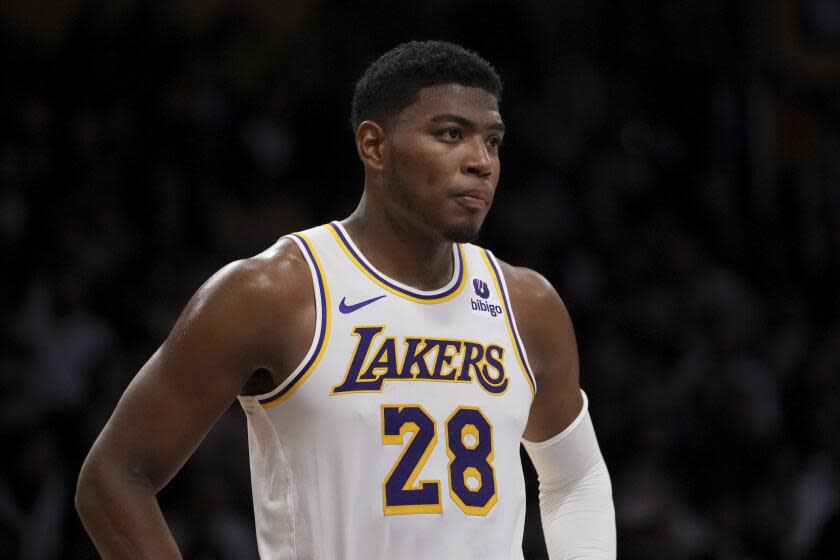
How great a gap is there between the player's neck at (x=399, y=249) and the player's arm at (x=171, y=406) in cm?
35

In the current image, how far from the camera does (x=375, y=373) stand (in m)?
2.95

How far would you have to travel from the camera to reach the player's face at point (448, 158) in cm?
303

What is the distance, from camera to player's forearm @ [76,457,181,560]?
273 cm

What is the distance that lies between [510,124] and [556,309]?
5381mm

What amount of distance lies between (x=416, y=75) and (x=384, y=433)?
839 millimetres

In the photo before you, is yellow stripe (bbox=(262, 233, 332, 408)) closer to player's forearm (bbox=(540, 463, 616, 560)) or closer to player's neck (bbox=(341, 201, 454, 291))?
player's neck (bbox=(341, 201, 454, 291))

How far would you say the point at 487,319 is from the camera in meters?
3.20

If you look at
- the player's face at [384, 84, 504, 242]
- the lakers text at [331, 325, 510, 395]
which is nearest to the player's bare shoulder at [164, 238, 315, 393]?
the lakers text at [331, 325, 510, 395]

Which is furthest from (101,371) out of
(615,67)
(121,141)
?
(615,67)

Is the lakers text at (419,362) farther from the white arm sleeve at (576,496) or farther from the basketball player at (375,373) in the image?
the white arm sleeve at (576,496)

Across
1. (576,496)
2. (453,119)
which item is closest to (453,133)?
(453,119)

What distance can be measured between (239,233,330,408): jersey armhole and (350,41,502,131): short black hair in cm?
41

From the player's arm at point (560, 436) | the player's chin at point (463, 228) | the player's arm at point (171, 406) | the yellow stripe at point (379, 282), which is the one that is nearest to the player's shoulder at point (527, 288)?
the player's arm at point (560, 436)

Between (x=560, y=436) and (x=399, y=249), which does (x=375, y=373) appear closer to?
(x=399, y=249)
